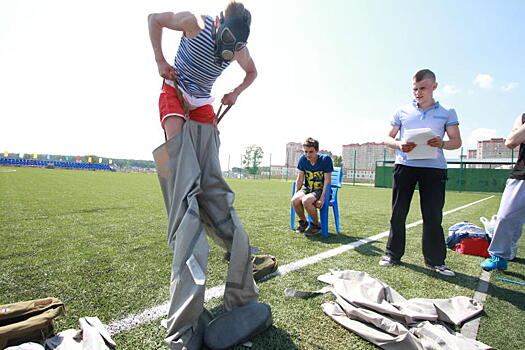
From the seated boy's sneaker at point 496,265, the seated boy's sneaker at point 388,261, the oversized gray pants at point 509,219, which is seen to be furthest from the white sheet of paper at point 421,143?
the seated boy's sneaker at point 496,265

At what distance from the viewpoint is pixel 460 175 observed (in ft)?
85.2

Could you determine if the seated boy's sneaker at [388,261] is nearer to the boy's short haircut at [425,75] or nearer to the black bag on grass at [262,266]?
the black bag on grass at [262,266]

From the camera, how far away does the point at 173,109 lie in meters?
2.00

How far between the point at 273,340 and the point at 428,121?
2689mm

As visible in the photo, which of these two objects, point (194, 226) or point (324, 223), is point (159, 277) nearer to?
point (194, 226)

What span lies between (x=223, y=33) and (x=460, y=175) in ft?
97.8

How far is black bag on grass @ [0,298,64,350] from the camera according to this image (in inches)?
Answer: 55.7

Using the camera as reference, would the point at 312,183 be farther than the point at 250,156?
No

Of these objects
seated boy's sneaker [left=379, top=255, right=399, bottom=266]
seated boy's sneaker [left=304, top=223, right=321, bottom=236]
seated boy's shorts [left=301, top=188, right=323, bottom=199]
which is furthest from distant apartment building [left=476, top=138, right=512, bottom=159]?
seated boy's sneaker [left=379, top=255, right=399, bottom=266]

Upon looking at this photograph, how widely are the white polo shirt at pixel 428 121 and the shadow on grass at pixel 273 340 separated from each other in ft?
7.73

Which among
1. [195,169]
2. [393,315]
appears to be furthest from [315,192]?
[195,169]

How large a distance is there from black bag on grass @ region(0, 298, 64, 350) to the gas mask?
5.64 feet

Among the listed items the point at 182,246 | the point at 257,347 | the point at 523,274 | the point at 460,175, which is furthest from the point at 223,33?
the point at 460,175

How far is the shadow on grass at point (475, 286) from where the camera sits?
245 centimetres
